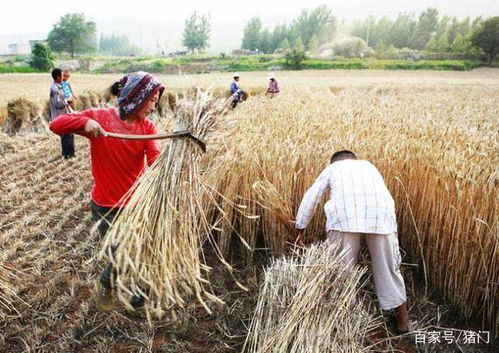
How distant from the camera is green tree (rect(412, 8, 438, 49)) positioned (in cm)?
7456

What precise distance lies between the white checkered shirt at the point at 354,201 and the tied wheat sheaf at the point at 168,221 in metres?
0.89

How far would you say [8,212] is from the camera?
408 centimetres

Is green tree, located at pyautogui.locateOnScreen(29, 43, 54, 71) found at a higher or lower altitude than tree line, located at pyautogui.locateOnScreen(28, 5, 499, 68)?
lower

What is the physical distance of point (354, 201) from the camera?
2.36m

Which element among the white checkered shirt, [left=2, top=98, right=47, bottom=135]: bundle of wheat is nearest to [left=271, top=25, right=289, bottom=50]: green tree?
[left=2, top=98, right=47, bottom=135]: bundle of wheat

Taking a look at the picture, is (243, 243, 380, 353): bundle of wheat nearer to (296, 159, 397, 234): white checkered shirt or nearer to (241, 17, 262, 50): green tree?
(296, 159, 397, 234): white checkered shirt

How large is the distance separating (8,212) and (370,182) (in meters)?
3.81

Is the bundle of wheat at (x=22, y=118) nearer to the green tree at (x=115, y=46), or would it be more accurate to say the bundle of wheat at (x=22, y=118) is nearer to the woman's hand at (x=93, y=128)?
the woman's hand at (x=93, y=128)

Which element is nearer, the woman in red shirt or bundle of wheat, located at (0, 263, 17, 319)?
the woman in red shirt

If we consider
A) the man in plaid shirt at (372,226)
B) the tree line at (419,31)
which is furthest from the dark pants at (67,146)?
the tree line at (419,31)

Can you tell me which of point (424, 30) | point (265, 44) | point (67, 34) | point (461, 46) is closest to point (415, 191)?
point (461, 46)

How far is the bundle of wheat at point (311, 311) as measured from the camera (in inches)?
69.4

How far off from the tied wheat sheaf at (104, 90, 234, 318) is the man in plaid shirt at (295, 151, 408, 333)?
931 millimetres

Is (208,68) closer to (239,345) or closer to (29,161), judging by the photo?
(29,161)
